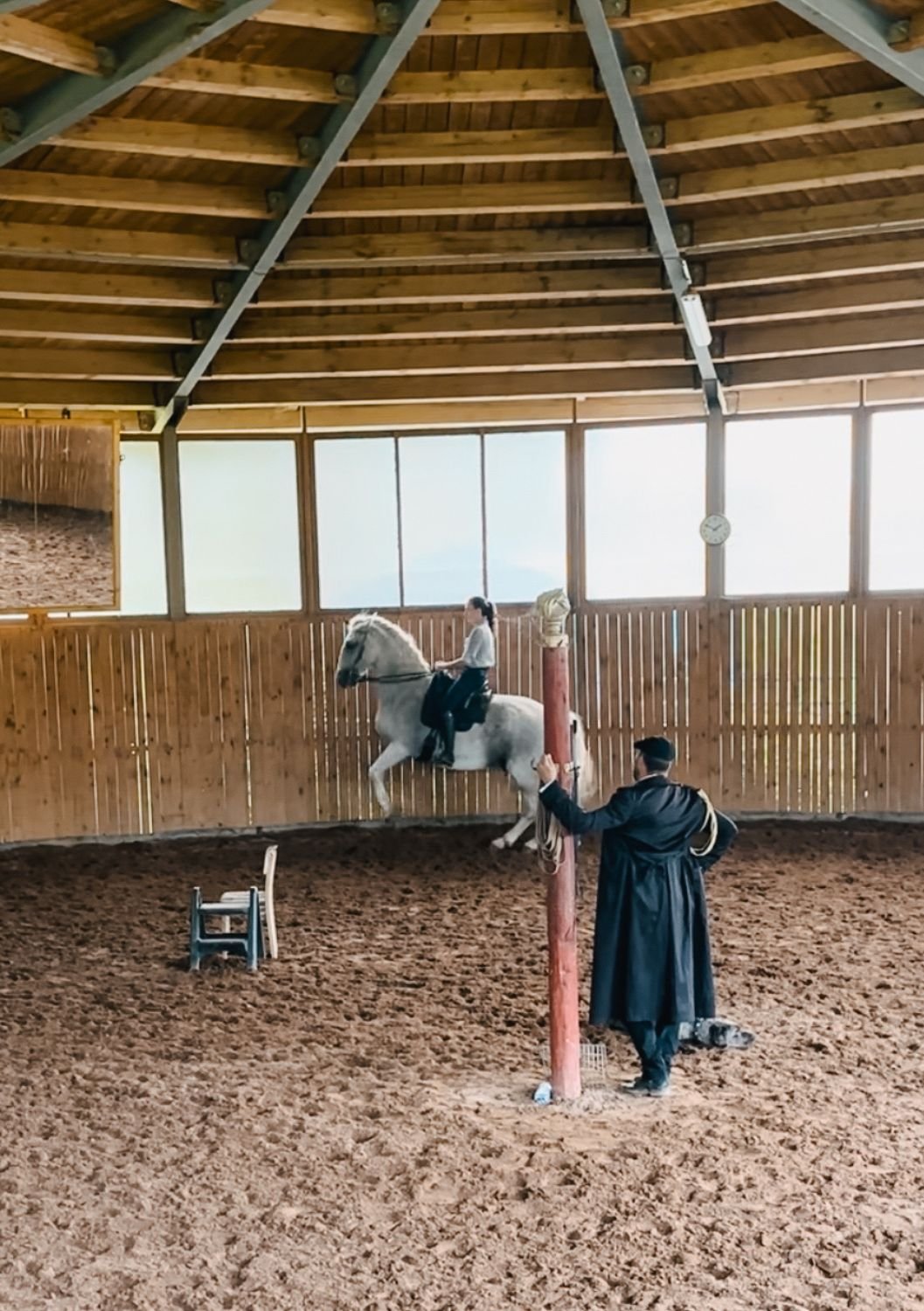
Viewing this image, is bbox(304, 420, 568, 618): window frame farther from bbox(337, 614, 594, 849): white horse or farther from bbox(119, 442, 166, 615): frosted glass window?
bbox(119, 442, 166, 615): frosted glass window

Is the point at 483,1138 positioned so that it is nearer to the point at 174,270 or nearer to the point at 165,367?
the point at 174,270

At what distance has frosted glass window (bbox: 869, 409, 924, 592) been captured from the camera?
8.77 metres

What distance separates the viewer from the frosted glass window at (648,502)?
30.0ft

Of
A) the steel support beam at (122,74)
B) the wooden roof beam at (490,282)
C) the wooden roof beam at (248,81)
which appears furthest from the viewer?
the wooden roof beam at (490,282)

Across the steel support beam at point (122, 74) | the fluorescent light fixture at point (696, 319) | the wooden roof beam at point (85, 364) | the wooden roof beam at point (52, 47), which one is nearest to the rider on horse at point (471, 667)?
the fluorescent light fixture at point (696, 319)

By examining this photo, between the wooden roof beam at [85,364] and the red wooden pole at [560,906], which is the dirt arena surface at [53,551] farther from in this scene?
the red wooden pole at [560,906]

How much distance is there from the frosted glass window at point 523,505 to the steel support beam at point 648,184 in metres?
1.45

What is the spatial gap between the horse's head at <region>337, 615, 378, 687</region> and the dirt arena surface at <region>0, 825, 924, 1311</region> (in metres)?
2.04

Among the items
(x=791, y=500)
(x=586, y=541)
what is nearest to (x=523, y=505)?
(x=586, y=541)

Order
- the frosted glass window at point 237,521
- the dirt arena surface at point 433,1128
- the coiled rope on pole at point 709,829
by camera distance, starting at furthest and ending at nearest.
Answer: the frosted glass window at point 237,521 < the coiled rope on pole at point 709,829 < the dirt arena surface at point 433,1128

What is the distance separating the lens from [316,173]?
5.63 meters

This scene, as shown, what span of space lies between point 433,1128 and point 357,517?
6.08 meters

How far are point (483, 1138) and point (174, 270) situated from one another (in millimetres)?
5734

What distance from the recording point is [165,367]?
324 inches
